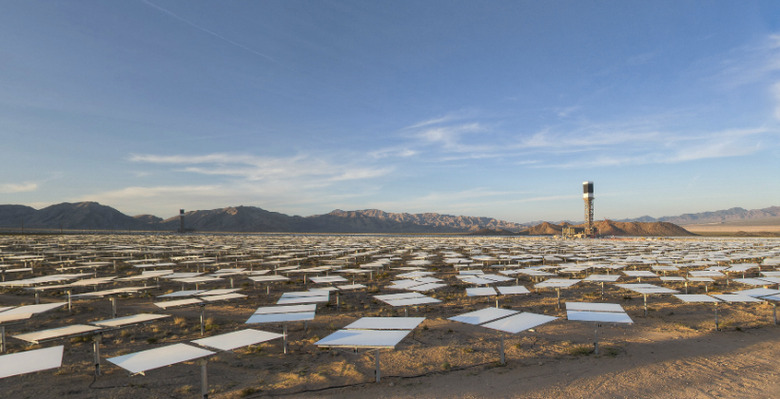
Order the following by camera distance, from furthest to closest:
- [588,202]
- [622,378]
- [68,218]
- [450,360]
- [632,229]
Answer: [68,218], [632,229], [588,202], [450,360], [622,378]

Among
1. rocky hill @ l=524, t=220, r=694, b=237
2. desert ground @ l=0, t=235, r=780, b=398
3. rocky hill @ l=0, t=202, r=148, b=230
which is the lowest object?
rocky hill @ l=524, t=220, r=694, b=237

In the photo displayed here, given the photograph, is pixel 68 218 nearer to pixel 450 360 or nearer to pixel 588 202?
pixel 588 202

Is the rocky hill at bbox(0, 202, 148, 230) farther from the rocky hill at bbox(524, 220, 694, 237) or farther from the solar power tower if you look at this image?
the solar power tower

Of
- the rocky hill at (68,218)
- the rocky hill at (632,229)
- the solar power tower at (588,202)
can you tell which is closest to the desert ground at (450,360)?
the solar power tower at (588,202)

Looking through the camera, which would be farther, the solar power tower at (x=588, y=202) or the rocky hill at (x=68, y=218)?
the rocky hill at (x=68, y=218)

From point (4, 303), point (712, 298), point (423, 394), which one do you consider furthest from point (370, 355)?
point (4, 303)

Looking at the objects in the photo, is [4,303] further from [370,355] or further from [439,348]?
[439,348]

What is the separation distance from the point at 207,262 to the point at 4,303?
468 inches

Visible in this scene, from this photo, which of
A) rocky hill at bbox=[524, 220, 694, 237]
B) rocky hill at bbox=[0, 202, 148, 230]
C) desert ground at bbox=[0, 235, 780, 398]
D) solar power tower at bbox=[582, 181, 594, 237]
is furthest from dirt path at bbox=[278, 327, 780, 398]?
rocky hill at bbox=[0, 202, 148, 230]

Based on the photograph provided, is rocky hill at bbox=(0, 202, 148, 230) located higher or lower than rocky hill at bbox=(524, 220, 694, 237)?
higher

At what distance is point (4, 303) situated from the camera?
16500 millimetres

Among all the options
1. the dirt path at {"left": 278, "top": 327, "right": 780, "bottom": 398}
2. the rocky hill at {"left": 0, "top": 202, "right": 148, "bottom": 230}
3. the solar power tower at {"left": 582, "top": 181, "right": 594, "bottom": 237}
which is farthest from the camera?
the rocky hill at {"left": 0, "top": 202, "right": 148, "bottom": 230}

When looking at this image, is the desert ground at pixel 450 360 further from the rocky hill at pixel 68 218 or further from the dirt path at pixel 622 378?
the rocky hill at pixel 68 218

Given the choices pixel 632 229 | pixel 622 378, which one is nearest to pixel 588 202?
pixel 632 229
